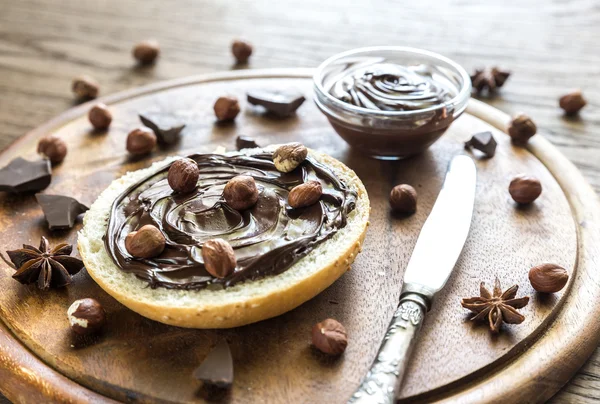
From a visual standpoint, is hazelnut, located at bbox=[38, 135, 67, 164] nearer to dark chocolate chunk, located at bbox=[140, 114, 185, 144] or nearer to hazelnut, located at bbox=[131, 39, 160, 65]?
dark chocolate chunk, located at bbox=[140, 114, 185, 144]

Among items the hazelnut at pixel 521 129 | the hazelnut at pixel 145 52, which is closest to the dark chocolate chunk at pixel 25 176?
the hazelnut at pixel 145 52

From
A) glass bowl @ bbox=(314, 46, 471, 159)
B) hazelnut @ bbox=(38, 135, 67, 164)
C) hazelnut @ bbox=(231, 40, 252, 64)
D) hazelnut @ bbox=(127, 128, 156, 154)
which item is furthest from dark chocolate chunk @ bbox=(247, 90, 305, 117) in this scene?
hazelnut @ bbox=(38, 135, 67, 164)

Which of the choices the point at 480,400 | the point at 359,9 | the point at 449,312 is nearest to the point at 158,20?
the point at 359,9

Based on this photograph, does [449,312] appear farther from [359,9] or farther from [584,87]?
[359,9]

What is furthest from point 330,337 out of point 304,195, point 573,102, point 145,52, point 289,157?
point 145,52

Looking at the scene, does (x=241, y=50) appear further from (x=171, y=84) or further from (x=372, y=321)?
(x=372, y=321)

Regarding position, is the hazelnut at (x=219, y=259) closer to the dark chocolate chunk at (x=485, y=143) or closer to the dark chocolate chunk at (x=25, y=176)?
the dark chocolate chunk at (x=25, y=176)

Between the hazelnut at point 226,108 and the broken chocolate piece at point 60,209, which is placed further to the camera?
the hazelnut at point 226,108
